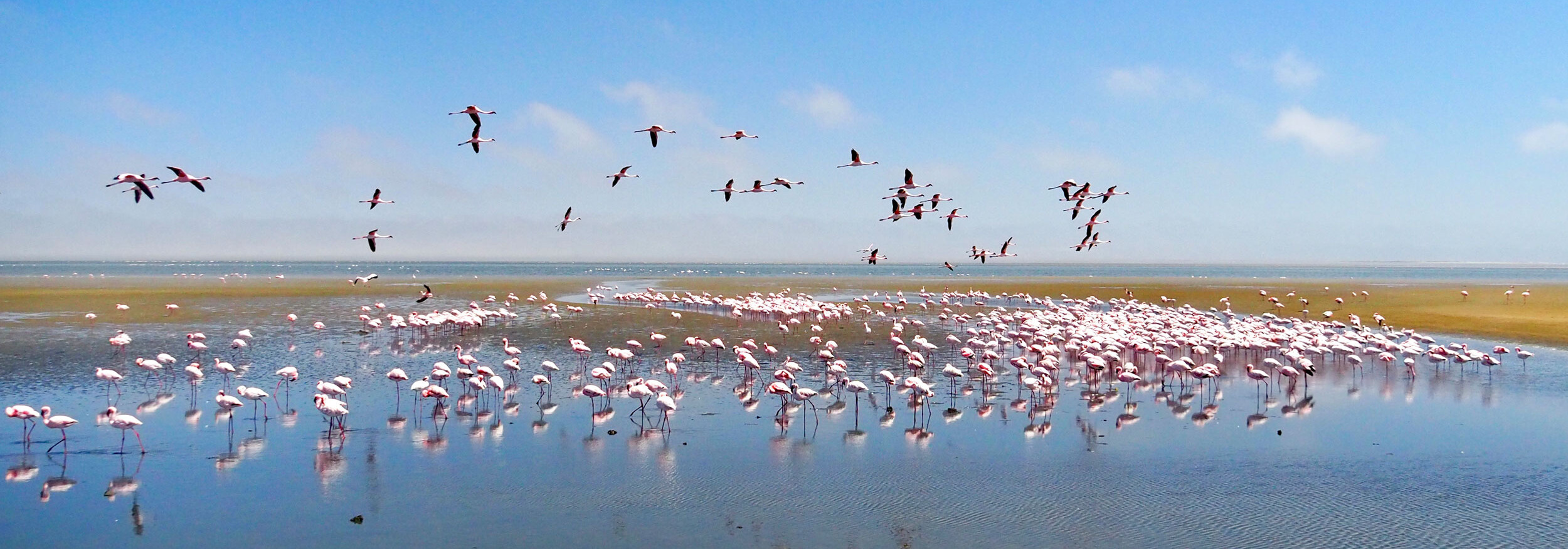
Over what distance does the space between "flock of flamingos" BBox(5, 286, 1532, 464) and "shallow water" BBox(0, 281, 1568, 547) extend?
14.7 inches

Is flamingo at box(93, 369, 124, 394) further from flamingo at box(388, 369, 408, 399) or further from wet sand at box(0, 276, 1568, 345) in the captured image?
wet sand at box(0, 276, 1568, 345)

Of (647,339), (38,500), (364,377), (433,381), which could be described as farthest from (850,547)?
(647,339)

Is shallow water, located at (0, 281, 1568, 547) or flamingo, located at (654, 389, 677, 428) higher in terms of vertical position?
flamingo, located at (654, 389, 677, 428)

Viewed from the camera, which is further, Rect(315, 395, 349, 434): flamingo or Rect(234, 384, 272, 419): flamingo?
Rect(234, 384, 272, 419): flamingo

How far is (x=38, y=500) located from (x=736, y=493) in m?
7.08

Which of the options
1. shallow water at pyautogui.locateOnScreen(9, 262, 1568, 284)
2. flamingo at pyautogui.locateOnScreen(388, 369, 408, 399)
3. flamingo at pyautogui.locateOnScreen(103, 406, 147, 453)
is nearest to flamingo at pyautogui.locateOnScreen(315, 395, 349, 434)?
flamingo at pyautogui.locateOnScreen(103, 406, 147, 453)

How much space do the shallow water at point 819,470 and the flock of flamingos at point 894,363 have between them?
373 millimetres

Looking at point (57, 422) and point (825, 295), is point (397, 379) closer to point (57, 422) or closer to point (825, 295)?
point (57, 422)

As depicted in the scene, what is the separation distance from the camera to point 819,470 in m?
11.2

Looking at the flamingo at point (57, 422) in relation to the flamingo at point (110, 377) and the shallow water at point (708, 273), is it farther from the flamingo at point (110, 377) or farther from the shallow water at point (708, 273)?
the shallow water at point (708, 273)

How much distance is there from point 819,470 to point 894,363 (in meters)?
10.0

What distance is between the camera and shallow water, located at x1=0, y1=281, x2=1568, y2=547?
894 centimetres

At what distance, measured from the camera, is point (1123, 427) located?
13781 millimetres

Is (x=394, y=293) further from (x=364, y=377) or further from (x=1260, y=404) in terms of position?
(x=1260, y=404)
